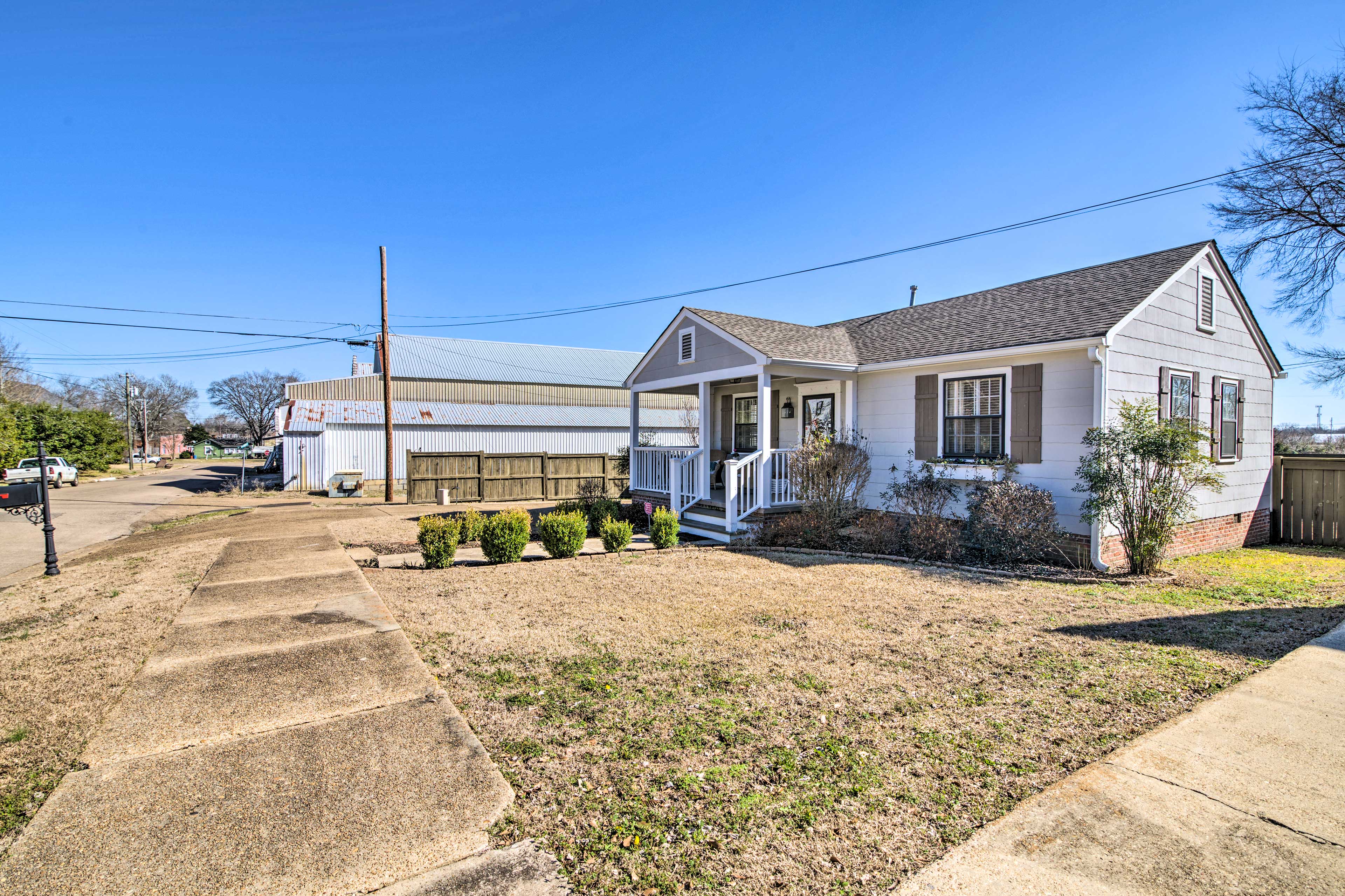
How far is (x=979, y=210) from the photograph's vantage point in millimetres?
14273

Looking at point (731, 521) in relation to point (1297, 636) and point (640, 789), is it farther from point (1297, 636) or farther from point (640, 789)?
point (640, 789)

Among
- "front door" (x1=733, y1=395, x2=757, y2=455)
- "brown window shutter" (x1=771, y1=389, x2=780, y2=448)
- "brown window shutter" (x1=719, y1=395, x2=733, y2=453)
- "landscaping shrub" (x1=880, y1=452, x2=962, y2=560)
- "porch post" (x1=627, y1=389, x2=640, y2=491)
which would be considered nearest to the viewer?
"landscaping shrub" (x1=880, y1=452, x2=962, y2=560)

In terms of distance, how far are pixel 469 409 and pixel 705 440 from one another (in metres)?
20.3

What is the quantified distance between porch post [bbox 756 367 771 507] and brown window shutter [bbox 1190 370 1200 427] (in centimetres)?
683

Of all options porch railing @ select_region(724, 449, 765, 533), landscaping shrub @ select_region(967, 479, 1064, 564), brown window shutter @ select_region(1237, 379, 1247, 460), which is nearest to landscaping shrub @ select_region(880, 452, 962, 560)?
landscaping shrub @ select_region(967, 479, 1064, 564)

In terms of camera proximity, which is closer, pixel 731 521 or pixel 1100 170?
pixel 731 521

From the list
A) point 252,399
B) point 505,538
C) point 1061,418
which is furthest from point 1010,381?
point 252,399

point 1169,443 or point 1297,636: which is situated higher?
point 1169,443

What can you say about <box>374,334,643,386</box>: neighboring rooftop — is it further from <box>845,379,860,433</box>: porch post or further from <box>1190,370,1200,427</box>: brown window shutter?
<box>1190,370,1200,427</box>: brown window shutter

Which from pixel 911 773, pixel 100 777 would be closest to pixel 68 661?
pixel 100 777

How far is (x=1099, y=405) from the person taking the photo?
8297 millimetres

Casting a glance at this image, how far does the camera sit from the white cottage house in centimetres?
875

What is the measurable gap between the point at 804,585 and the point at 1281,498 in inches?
457

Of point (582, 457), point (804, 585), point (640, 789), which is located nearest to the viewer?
point (640, 789)
